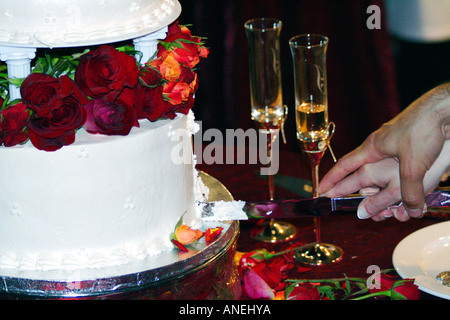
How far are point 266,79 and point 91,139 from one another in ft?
2.31

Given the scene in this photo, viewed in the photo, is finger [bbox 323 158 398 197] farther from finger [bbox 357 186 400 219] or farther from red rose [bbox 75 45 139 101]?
red rose [bbox 75 45 139 101]

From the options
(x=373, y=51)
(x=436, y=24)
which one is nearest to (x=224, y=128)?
(x=373, y=51)

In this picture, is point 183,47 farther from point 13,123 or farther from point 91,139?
point 13,123

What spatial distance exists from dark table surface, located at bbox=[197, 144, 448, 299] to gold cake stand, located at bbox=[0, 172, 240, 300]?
29cm

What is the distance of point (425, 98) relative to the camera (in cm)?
181

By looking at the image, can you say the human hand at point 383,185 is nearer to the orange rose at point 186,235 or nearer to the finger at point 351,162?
the finger at point 351,162

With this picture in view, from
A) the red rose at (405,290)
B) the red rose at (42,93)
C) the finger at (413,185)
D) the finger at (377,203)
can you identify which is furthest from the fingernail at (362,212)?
the red rose at (42,93)

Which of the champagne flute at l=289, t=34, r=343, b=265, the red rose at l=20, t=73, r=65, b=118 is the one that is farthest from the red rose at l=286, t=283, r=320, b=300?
the red rose at l=20, t=73, r=65, b=118

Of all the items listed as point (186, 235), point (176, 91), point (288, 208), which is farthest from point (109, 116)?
point (288, 208)

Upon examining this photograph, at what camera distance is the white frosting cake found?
1545mm

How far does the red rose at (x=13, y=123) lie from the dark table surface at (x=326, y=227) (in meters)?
0.74

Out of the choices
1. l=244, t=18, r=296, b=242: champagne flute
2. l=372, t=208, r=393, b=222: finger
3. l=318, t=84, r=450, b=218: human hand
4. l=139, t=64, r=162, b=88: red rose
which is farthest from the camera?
l=244, t=18, r=296, b=242: champagne flute

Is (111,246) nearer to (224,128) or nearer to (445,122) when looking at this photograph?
(445,122)

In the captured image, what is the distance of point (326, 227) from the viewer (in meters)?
2.10
